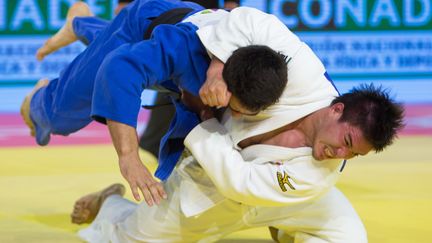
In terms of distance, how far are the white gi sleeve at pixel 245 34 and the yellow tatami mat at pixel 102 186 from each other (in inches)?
35.6

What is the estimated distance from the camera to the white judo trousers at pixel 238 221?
8.71ft

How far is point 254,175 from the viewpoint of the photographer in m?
2.41

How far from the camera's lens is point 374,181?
436 centimetres

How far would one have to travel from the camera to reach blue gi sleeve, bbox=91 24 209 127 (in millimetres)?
2328

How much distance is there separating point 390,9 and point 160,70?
5.37m

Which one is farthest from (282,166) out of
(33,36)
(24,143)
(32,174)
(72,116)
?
(33,36)

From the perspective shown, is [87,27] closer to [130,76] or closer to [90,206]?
[90,206]

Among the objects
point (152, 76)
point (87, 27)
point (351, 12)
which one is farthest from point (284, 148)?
point (351, 12)

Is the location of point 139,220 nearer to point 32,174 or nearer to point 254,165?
point 254,165

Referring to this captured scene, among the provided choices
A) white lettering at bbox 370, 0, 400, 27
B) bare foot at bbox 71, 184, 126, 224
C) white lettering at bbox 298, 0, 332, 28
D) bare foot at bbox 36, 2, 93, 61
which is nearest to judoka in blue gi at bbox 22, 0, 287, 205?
bare foot at bbox 71, 184, 126, 224

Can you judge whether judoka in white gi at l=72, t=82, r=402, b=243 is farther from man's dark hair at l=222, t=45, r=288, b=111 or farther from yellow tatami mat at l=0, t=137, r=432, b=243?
yellow tatami mat at l=0, t=137, r=432, b=243

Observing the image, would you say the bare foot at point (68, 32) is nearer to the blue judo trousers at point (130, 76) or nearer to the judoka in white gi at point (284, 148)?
the blue judo trousers at point (130, 76)

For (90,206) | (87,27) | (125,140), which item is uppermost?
(125,140)

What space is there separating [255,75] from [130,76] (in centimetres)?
36
